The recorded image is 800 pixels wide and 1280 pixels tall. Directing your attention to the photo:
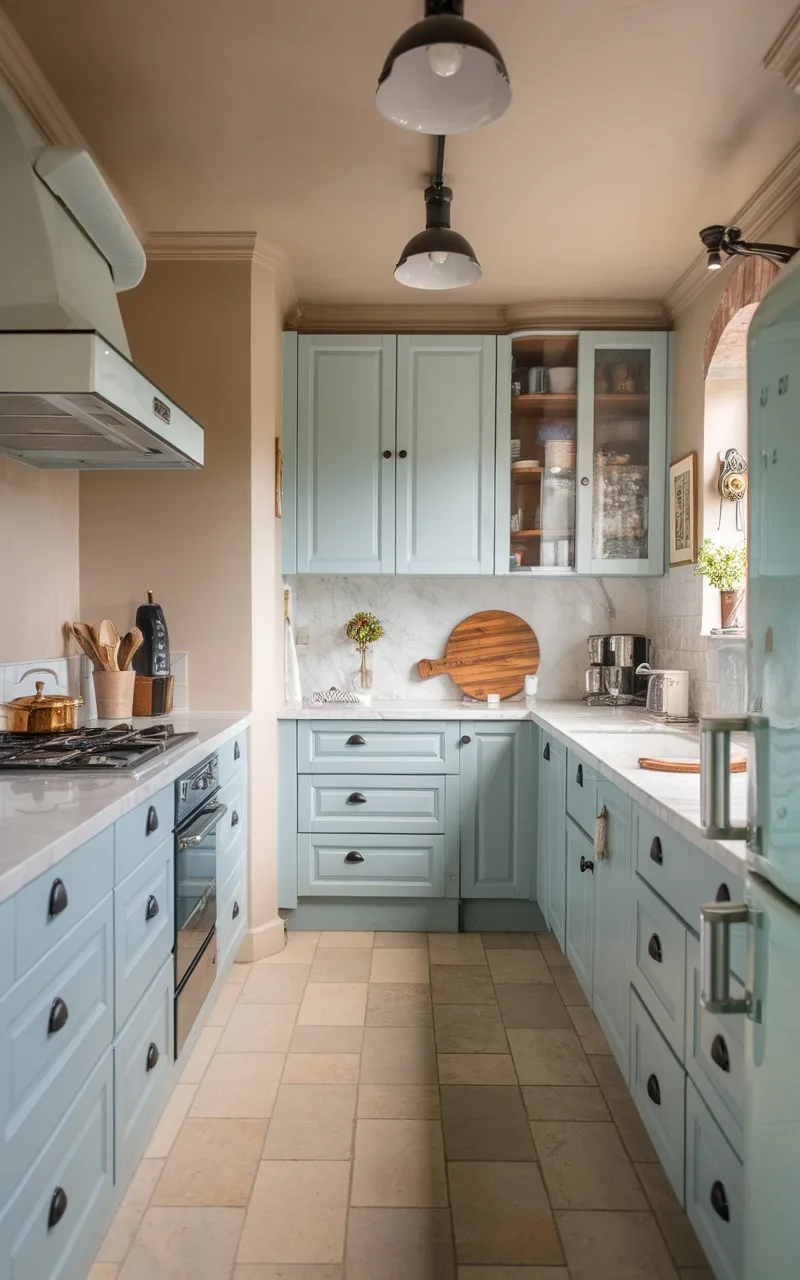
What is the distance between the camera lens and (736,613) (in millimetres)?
3090

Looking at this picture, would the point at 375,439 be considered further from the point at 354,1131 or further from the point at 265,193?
the point at 354,1131

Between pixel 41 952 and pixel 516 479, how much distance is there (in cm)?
288

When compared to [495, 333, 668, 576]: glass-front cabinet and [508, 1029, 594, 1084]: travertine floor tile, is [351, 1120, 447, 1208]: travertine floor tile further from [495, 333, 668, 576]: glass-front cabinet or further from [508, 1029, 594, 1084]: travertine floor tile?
[495, 333, 668, 576]: glass-front cabinet

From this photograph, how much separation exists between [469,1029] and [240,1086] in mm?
721

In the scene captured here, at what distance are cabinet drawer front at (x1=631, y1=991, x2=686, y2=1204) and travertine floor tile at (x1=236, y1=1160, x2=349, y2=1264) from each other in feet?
2.23

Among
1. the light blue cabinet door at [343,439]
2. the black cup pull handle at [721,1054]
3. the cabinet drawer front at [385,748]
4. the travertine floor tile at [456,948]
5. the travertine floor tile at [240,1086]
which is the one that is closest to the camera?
the black cup pull handle at [721,1054]

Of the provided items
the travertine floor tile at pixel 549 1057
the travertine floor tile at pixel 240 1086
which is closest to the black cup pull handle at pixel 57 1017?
the travertine floor tile at pixel 240 1086

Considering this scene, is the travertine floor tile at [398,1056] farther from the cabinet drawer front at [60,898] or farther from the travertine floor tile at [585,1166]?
the cabinet drawer front at [60,898]

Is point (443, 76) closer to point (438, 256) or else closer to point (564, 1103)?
point (438, 256)

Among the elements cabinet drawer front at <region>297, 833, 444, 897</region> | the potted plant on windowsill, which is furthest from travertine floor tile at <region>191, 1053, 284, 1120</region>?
the potted plant on windowsill

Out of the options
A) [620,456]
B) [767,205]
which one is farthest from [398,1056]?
[767,205]

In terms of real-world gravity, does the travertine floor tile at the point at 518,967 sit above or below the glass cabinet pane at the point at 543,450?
below

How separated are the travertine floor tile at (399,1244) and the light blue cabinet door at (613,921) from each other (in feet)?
1.97

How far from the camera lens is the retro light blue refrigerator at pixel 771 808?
3.12ft
